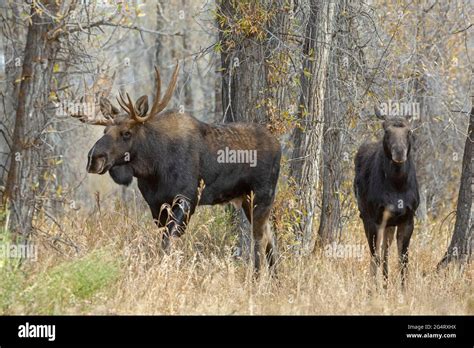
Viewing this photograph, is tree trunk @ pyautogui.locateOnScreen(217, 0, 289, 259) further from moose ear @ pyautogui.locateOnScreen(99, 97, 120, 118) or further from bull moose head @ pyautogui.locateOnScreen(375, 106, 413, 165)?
moose ear @ pyautogui.locateOnScreen(99, 97, 120, 118)

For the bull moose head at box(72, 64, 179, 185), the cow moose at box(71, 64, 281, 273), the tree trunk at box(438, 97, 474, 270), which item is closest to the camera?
the bull moose head at box(72, 64, 179, 185)

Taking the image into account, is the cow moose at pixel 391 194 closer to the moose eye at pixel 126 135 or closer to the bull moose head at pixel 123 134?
the bull moose head at pixel 123 134

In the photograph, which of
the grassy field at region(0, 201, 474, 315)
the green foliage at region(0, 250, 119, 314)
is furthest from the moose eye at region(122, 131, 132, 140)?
the green foliage at region(0, 250, 119, 314)

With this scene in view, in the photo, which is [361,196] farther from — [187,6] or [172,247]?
[187,6]

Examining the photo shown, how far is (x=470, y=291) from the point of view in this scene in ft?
31.0

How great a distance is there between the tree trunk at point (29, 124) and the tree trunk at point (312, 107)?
11.0ft

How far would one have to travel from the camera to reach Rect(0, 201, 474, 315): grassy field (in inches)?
314

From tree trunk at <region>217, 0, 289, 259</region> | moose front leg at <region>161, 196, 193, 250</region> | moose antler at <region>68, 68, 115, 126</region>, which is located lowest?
moose front leg at <region>161, 196, 193, 250</region>

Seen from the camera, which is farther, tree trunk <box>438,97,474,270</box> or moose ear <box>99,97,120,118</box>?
tree trunk <box>438,97,474,270</box>

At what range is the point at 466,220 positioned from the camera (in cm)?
1055

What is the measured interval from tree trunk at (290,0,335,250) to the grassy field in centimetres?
83

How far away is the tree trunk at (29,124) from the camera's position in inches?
358

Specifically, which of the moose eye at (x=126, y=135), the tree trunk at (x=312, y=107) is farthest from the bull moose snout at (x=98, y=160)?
the tree trunk at (x=312, y=107)

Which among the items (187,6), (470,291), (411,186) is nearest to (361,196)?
(411,186)
